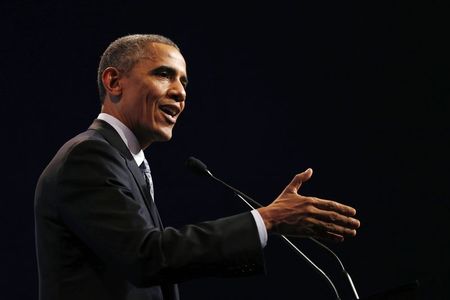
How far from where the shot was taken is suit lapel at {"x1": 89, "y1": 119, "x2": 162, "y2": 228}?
1.72 meters

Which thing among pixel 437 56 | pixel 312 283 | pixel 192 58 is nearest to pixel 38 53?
pixel 192 58

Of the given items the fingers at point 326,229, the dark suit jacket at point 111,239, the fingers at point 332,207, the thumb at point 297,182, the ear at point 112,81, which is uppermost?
the ear at point 112,81

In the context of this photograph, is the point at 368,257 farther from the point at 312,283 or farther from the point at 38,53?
the point at 38,53

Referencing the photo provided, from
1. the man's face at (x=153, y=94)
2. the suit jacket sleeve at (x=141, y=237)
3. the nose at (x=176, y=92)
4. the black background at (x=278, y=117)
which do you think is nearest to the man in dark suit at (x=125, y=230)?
the suit jacket sleeve at (x=141, y=237)

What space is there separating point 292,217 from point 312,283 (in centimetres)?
230

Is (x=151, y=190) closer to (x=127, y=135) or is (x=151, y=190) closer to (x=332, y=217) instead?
(x=127, y=135)

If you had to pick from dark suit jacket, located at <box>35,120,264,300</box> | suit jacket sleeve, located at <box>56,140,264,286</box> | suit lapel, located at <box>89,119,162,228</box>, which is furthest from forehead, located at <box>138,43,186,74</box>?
suit jacket sleeve, located at <box>56,140,264,286</box>

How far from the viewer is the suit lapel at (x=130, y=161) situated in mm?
1715

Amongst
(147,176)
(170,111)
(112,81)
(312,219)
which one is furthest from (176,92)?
(312,219)

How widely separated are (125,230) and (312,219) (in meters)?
0.41

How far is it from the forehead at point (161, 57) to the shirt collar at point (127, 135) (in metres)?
0.22

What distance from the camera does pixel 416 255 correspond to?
3602 mm

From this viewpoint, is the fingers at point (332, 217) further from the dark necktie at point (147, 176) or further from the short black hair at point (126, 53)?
the short black hair at point (126, 53)

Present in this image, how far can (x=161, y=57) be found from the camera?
81.3 inches
